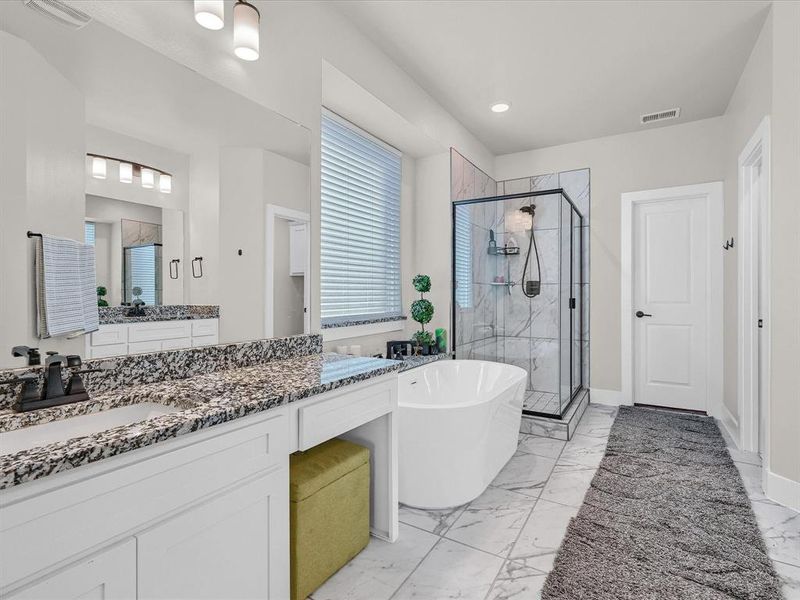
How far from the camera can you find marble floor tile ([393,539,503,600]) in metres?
1.60

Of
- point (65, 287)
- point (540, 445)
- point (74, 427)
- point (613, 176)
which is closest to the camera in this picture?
point (74, 427)

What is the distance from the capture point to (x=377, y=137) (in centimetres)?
334

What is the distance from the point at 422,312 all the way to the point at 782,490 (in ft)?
7.57

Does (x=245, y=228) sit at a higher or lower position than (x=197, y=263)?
higher

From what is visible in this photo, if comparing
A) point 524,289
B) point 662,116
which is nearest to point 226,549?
point 524,289

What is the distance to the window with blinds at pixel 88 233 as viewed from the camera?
4.52 ft

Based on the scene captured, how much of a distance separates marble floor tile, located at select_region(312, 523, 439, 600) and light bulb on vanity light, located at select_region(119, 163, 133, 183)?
164 centimetres

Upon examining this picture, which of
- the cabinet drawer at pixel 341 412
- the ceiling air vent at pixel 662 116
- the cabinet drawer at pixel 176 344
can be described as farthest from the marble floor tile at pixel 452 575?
the ceiling air vent at pixel 662 116

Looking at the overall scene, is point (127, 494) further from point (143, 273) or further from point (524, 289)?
point (524, 289)

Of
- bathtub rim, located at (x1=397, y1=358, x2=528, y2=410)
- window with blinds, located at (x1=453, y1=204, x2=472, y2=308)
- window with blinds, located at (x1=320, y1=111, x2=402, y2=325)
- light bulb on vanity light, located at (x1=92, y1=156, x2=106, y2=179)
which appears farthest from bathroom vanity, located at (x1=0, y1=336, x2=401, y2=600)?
window with blinds, located at (x1=453, y1=204, x2=472, y2=308)

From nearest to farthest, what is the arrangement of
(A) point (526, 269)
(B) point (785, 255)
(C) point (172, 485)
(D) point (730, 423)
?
1. (C) point (172, 485)
2. (B) point (785, 255)
3. (D) point (730, 423)
4. (A) point (526, 269)

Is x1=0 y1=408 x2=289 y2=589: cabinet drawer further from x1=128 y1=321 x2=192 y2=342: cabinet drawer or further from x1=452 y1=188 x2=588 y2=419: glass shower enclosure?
x1=452 y1=188 x2=588 y2=419: glass shower enclosure

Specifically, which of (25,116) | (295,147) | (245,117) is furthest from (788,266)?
(25,116)

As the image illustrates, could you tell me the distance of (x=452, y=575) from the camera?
5.60ft
